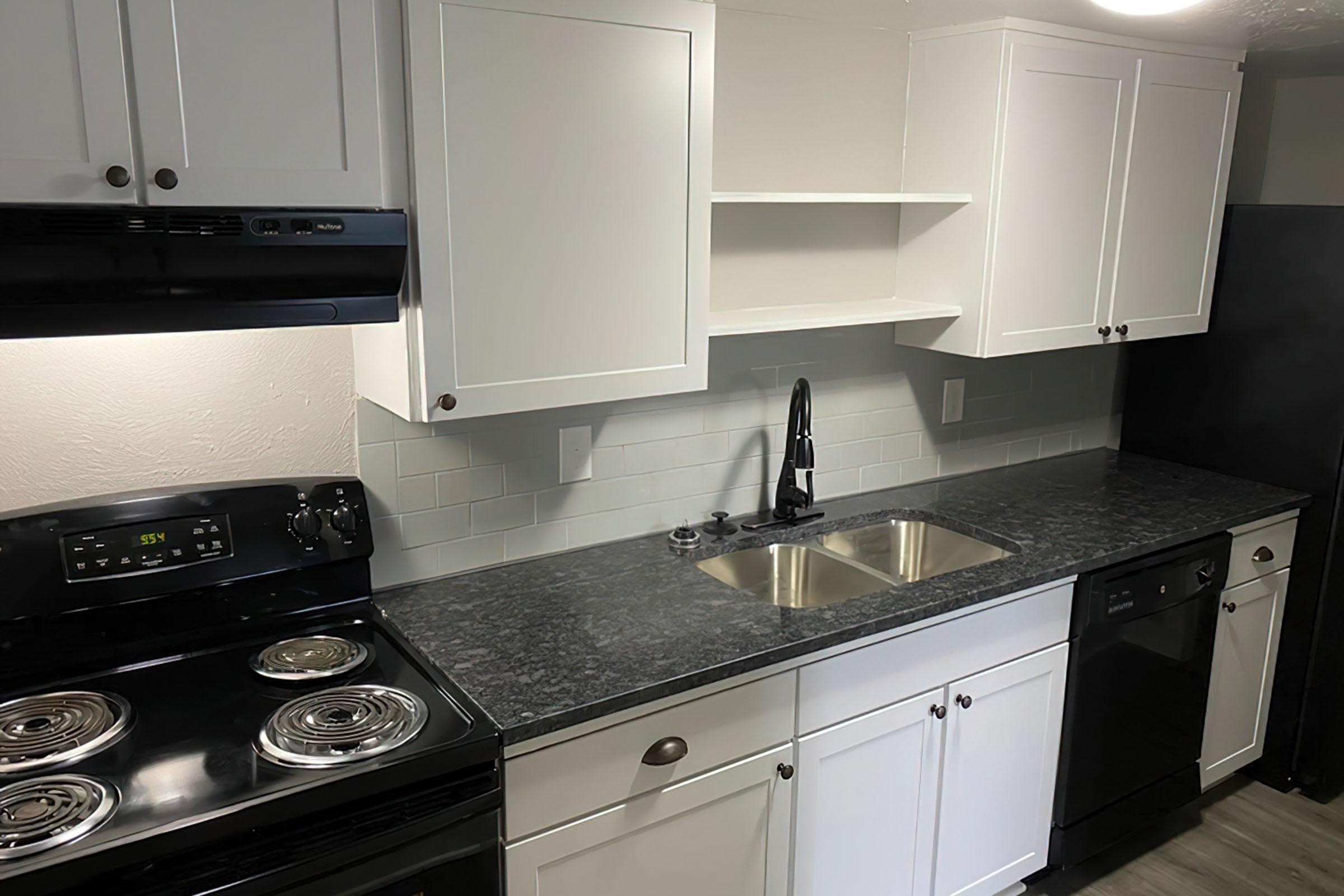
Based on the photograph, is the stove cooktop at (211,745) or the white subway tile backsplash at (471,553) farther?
the white subway tile backsplash at (471,553)

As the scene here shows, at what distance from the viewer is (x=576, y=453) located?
2.31m

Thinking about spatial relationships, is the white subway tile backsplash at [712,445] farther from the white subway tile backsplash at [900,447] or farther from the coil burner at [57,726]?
the coil burner at [57,726]

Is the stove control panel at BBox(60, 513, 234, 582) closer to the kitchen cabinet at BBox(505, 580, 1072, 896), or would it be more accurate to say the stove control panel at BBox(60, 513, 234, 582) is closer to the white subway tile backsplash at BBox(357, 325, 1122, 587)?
the white subway tile backsplash at BBox(357, 325, 1122, 587)

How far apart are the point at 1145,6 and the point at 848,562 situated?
53.7 inches

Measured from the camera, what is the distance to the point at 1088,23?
2.41 m

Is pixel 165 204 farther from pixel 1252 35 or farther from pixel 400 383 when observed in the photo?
pixel 1252 35

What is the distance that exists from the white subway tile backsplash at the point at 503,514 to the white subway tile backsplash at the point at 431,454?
11 cm

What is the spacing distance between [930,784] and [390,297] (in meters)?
1.54

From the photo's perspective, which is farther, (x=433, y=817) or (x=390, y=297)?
(x=390, y=297)

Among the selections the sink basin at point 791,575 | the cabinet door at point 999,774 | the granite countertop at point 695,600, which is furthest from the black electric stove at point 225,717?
the cabinet door at point 999,774

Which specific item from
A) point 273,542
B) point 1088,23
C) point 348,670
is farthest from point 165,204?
point 1088,23

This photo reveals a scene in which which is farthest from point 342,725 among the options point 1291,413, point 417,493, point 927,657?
point 1291,413

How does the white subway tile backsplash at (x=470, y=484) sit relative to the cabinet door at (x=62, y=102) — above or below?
below

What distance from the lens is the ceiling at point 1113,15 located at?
2186 mm
